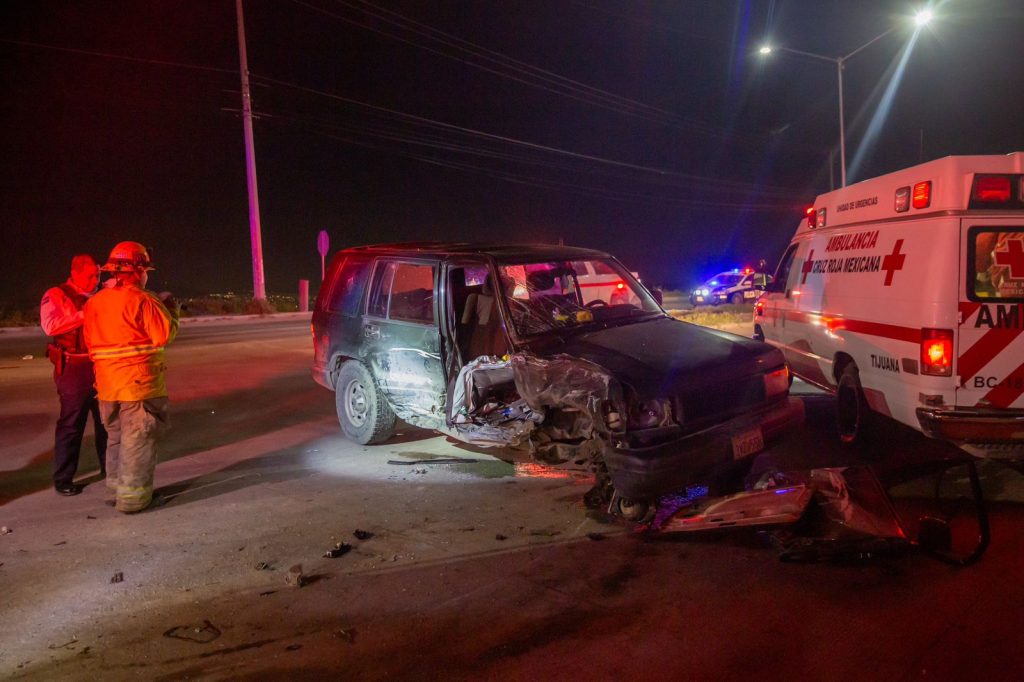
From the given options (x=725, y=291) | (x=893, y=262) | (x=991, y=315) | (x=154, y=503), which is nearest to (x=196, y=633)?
(x=154, y=503)

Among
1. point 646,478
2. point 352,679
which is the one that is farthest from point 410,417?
point 352,679

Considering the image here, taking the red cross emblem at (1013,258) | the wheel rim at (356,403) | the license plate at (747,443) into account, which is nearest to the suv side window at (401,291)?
the wheel rim at (356,403)

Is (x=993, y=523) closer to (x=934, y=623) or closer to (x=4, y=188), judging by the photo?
(x=934, y=623)

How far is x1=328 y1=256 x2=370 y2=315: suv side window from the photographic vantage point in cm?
740

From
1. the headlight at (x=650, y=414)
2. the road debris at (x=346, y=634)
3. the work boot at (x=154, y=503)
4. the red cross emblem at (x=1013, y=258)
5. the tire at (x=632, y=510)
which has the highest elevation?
the red cross emblem at (x=1013, y=258)

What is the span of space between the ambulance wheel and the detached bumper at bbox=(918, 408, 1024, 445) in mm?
1159

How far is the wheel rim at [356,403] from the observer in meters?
7.27

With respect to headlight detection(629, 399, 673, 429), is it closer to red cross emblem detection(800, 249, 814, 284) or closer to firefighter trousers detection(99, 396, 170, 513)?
firefighter trousers detection(99, 396, 170, 513)

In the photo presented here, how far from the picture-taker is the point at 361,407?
736 centimetres

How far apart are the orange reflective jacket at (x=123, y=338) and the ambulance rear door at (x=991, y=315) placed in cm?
613

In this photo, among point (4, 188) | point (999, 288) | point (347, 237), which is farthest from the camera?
point (347, 237)

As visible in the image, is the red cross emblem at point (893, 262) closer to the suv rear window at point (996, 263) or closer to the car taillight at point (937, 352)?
the suv rear window at point (996, 263)

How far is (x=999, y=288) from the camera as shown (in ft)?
17.9

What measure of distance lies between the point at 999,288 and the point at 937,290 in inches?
16.5
